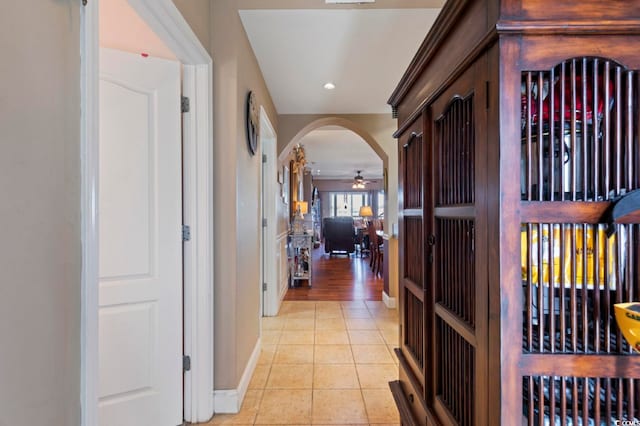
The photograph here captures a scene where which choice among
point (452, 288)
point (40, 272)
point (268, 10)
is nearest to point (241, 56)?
point (268, 10)

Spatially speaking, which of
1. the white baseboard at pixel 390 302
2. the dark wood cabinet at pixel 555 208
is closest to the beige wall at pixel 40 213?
the dark wood cabinet at pixel 555 208

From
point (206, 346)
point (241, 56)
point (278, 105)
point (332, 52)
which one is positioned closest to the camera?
point (206, 346)

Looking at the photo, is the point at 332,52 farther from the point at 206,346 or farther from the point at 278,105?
the point at 206,346

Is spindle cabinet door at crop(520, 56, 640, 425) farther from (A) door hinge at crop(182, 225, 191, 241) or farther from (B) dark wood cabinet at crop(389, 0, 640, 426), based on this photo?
(A) door hinge at crop(182, 225, 191, 241)

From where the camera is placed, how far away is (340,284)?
5.47 metres

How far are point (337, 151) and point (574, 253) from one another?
673 centimetres

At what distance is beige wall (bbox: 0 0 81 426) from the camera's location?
678mm

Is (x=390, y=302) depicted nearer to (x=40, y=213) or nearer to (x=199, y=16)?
(x=199, y=16)

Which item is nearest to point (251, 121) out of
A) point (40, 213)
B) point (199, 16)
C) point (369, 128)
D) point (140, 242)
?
point (199, 16)

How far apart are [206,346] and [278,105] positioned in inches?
110

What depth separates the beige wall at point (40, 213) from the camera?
68cm

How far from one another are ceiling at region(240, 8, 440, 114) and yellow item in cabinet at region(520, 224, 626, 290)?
1.82 metres

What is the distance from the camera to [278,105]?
3762mm

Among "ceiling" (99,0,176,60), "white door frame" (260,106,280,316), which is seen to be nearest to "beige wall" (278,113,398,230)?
"white door frame" (260,106,280,316)
